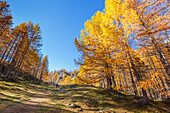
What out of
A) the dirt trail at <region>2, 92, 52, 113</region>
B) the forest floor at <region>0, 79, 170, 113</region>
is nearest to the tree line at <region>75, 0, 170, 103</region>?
the forest floor at <region>0, 79, 170, 113</region>

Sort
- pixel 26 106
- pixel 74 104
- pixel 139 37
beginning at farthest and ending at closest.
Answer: pixel 74 104 → pixel 139 37 → pixel 26 106

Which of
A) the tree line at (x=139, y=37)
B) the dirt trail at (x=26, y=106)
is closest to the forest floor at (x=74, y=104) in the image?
the dirt trail at (x=26, y=106)

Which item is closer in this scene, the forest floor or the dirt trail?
the dirt trail

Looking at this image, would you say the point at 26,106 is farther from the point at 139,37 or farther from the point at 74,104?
the point at 139,37

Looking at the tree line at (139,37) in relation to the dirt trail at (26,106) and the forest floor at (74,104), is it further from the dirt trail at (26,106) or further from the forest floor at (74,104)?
the dirt trail at (26,106)

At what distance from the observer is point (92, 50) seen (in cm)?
1004

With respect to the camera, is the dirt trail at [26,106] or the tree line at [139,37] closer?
the dirt trail at [26,106]

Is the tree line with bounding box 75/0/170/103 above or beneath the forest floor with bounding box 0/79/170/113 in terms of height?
above

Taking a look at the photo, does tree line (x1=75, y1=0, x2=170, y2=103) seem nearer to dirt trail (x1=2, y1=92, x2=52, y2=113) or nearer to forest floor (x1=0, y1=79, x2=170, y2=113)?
forest floor (x1=0, y1=79, x2=170, y2=113)

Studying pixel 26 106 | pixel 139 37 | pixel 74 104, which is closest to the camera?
pixel 26 106

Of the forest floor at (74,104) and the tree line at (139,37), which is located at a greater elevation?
the tree line at (139,37)

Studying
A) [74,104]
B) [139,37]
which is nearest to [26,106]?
[74,104]

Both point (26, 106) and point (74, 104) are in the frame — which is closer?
point (26, 106)

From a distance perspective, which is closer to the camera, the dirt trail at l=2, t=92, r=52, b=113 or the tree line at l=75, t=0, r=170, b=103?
the dirt trail at l=2, t=92, r=52, b=113
